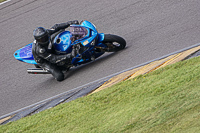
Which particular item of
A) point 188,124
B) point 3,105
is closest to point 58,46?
point 3,105

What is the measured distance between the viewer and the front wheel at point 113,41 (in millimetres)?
9359

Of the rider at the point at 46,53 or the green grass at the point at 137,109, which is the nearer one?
the green grass at the point at 137,109

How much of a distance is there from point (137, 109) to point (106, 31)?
5768 mm

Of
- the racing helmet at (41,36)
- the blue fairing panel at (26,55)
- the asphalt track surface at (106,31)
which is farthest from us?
the blue fairing panel at (26,55)

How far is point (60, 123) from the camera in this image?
264 inches

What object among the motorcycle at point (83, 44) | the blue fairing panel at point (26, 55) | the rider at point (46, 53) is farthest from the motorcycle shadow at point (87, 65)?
the blue fairing panel at point (26, 55)

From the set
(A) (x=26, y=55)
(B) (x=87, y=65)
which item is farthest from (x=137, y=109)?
(A) (x=26, y=55)

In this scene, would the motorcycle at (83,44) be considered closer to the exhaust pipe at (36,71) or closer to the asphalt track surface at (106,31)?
the exhaust pipe at (36,71)

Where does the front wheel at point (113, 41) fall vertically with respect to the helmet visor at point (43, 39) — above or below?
below

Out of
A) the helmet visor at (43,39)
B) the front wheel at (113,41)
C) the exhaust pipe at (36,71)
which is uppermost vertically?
the helmet visor at (43,39)

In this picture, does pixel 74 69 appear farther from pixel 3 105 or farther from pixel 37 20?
pixel 37 20

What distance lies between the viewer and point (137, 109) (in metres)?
5.84

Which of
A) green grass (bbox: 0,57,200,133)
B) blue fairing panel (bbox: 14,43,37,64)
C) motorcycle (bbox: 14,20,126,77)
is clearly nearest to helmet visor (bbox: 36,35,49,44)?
motorcycle (bbox: 14,20,126,77)

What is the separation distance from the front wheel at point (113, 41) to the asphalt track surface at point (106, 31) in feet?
0.60
